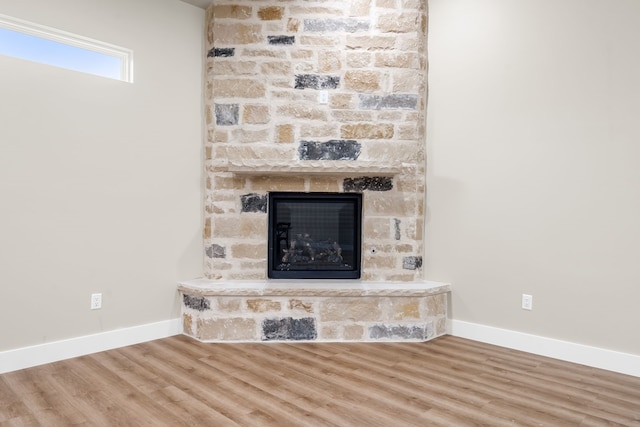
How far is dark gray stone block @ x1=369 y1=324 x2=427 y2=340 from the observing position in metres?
3.57

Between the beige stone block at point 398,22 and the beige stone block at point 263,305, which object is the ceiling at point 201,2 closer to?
the beige stone block at point 398,22

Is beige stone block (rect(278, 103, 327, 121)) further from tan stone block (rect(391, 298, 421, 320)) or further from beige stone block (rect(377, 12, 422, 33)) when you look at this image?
tan stone block (rect(391, 298, 421, 320))

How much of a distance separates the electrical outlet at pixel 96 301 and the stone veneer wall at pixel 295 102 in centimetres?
89

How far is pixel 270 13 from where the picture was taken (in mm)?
3795

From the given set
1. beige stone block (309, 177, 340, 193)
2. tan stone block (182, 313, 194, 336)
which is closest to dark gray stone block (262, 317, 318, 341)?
tan stone block (182, 313, 194, 336)

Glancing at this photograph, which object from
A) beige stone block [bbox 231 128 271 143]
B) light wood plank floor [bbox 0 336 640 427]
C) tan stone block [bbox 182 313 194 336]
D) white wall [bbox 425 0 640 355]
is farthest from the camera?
beige stone block [bbox 231 128 271 143]

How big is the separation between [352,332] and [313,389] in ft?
3.33

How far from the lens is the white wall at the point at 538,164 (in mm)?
2971

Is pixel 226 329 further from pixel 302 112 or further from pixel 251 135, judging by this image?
pixel 302 112

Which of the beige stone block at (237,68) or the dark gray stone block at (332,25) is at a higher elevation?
the dark gray stone block at (332,25)

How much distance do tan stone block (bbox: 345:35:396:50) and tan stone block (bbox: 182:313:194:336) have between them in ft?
8.77

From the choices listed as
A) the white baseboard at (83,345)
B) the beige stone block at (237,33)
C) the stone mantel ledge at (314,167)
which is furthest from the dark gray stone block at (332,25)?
the white baseboard at (83,345)

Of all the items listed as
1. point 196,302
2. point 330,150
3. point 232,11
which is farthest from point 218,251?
point 232,11

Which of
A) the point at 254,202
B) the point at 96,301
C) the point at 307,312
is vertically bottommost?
the point at 307,312
